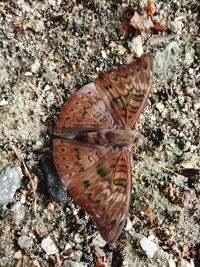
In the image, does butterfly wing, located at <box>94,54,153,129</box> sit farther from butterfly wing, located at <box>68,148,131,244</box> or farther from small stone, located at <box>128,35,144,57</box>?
small stone, located at <box>128,35,144,57</box>

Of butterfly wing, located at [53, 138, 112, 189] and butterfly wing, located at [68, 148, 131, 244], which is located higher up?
butterfly wing, located at [53, 138, 112, 189]

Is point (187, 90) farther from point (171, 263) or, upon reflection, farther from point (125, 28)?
point (171, 263)

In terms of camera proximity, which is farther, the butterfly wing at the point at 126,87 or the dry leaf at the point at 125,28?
the dry leaf at the point at 125,28

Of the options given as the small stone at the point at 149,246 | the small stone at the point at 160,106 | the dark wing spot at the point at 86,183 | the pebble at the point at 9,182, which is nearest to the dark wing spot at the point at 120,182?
the dark wing spot at the point at 86,183

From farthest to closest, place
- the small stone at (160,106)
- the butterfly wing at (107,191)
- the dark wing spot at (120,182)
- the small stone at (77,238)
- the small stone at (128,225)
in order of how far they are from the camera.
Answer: the small stone at (160,106)
the small stone at (128,225)
the small stone at (77,238)
the dark wing spot at (120,182)
the butterfly wing at (107,191)

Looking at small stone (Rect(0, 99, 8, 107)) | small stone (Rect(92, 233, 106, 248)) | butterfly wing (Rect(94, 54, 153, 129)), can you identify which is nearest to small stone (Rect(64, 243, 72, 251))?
small stone (Rect(92, 233, 106, 248))

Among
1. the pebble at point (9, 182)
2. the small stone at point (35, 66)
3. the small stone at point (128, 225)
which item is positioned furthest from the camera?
the small stone at point (35, 66)

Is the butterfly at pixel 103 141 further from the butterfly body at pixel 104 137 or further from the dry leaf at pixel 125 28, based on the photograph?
the dry leaf at pixel 125 28
